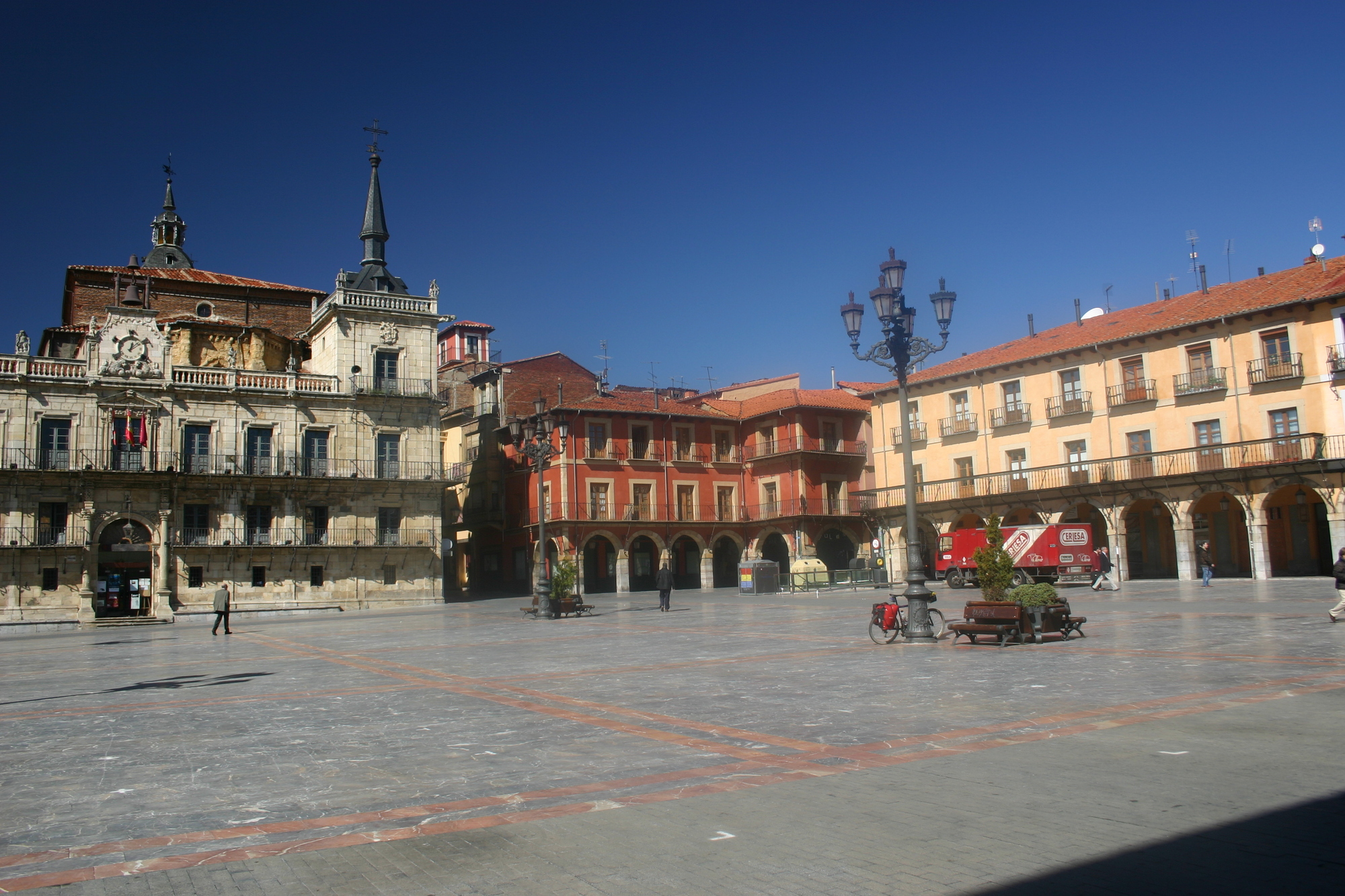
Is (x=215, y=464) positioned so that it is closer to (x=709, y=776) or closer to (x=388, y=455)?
(x=388, y=455)

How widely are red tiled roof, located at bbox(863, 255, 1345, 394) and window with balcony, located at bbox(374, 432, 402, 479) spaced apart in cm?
2410

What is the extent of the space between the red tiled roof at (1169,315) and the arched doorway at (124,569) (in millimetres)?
34711

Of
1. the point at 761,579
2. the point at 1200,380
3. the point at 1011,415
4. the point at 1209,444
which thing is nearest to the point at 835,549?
the point at 1011,415

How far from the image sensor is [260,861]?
5.34 metres

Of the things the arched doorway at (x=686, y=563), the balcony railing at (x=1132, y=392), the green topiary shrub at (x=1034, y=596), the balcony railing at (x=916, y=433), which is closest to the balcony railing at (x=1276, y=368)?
the balcony railing at (x=1132, y=392)

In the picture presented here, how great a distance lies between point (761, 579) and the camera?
43500 millimetres

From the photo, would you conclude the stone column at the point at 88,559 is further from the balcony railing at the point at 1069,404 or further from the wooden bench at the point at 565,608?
the balcony railing at the point at 1069,404

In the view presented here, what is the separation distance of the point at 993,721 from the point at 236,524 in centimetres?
4010

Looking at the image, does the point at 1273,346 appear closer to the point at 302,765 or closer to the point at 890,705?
the point at 890,705

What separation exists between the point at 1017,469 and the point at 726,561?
65.4 ft

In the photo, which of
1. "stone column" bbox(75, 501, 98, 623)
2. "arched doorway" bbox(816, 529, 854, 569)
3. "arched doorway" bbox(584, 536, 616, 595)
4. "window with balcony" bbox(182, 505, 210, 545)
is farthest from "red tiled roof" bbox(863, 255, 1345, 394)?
"stone column" bbox(75, 501, 98, 623)

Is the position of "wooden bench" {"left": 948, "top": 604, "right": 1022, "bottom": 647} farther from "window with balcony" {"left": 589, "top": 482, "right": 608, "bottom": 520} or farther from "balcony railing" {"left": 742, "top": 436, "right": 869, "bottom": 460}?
"balcony railing" {"left": 742, "top": 436, "right": 869, "bottom": 460}

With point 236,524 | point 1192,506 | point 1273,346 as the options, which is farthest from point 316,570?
point 1273,346

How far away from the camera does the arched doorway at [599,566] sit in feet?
180
